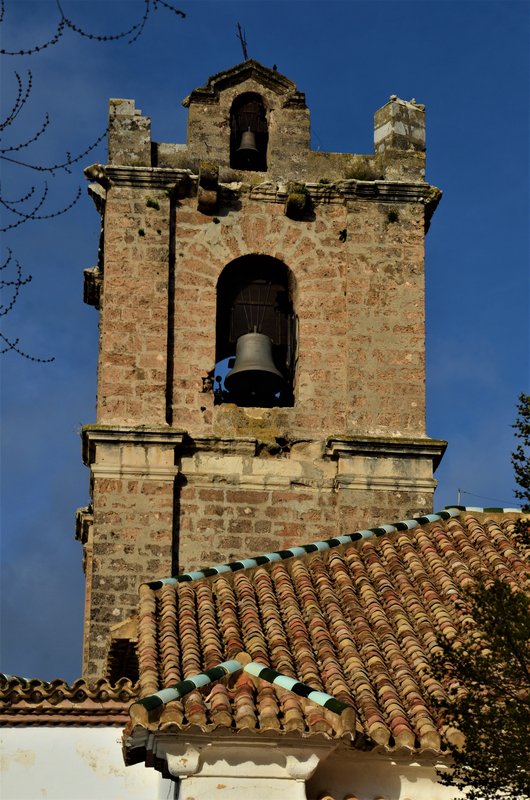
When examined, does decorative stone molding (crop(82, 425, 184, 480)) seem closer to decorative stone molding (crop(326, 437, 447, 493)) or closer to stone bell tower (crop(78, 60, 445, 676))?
stone bell tower (crop(78, 60, 445, 676))

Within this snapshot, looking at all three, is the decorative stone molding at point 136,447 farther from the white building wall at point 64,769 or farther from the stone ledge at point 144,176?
the white building wall at point 64,769

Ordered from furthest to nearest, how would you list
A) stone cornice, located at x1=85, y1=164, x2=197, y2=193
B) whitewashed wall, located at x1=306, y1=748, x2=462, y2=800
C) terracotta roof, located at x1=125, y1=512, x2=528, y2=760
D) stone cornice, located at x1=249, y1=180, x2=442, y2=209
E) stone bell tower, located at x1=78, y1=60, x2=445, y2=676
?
stone cornice, located at x1=249, y1=180, x2=442, y2=209 → stone cornice, located at x1=85, y1=164, x2=197, y2=193 → stone bell tower, located at x1=78, y1=60, x2=445, y2=676 → whitewashed wall, located at x1=306, y1=748, x2=462, y2=800 → terracotta roof, located at x1=125, y1=512, x2=528, y2=760

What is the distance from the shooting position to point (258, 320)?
65.5ft

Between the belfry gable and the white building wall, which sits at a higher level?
the belfry gable

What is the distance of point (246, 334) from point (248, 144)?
2.06 m

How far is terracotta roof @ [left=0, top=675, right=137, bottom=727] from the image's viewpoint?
14.4 meters

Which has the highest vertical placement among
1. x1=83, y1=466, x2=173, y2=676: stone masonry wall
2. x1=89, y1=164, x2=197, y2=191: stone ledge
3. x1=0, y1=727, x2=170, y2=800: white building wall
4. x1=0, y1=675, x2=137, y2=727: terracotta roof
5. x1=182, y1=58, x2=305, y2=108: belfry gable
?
x1=182, y1=58, x2=305, y2=108: belfry gable

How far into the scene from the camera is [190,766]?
41.1 feet

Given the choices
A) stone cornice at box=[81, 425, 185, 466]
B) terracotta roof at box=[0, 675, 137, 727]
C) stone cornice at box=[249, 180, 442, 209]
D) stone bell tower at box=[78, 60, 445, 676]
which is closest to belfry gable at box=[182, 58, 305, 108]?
stone bell tower at box=[78, 60, 445, 676]

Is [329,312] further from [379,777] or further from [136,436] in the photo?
[379,777]

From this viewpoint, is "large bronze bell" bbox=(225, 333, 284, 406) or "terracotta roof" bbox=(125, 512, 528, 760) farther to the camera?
"large bronze bell" bbox=(225, 333, 284, 406)

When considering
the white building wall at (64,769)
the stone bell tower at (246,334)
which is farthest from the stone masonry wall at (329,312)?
the white building wall at (64,769)

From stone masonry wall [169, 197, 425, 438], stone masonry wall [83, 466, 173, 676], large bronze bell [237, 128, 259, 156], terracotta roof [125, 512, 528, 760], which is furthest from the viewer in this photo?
large bronze bell [237, 128, 259, 156]

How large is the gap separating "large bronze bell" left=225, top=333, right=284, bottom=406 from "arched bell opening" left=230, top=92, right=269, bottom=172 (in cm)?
199
